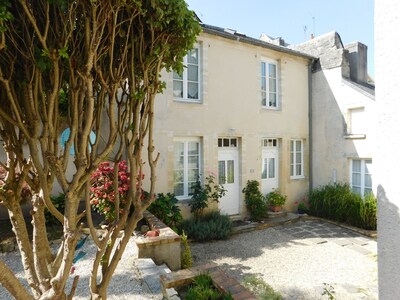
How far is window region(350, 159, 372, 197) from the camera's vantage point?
947 centimetres

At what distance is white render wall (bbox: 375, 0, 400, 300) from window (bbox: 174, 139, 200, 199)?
22.4ft

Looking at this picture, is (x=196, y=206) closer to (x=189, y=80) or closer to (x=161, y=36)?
(x=189, y=80)

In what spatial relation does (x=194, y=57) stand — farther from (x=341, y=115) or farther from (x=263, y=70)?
(x=341, y=115)

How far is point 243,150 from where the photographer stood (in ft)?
30.9

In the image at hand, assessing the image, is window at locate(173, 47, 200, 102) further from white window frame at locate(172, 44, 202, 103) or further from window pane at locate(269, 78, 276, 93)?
window pane at locate(269, 78, 276, 93)

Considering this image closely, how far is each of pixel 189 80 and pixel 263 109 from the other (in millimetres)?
3181

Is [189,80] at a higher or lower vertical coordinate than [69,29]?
higher

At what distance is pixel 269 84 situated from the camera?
1035 centimetres

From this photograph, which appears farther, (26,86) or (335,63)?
(335,63)

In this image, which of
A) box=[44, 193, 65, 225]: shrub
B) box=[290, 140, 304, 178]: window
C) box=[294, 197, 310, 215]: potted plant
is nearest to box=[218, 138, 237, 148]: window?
box=[290, 140, 304, 178]: window

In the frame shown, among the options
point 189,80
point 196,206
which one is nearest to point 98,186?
point 196,206

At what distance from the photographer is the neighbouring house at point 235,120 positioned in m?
8.27

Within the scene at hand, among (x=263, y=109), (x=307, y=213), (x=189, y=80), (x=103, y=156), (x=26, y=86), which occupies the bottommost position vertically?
(x=307, y=213)

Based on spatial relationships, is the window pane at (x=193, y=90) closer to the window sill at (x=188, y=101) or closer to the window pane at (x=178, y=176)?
the window sill at (x=188, y=101)
